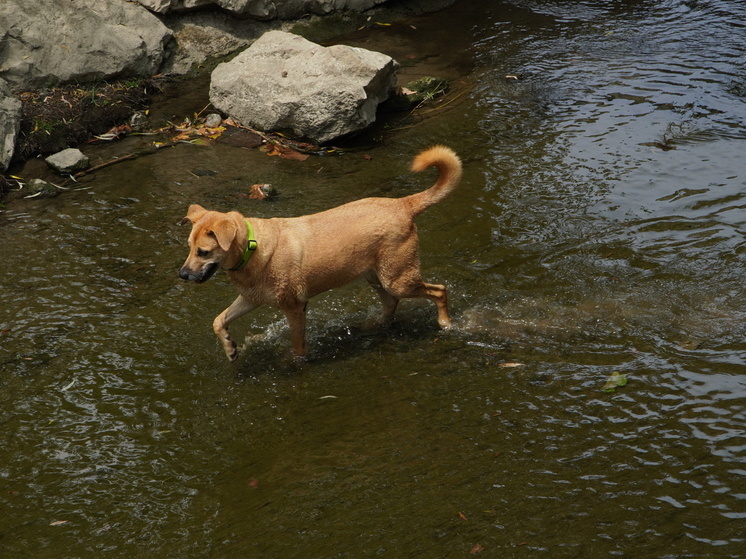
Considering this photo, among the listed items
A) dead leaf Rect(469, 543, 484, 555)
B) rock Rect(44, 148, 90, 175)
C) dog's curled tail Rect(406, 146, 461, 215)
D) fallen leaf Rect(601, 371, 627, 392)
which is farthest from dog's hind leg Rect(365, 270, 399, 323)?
rock Rect(44, 148, 90, 175)

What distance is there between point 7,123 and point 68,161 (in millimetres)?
910

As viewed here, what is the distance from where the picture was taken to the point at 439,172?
6.41 meters

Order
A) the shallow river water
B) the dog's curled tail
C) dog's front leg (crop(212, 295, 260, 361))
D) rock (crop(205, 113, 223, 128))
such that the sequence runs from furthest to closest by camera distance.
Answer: rock (crop(205, 113, 223, 128)) < the dog's curled tail < dog's front leg (crop(212, 295, 260, 361)) < the shallow river water

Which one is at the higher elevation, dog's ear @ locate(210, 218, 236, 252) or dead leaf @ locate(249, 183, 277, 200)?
dog's ear @ locate(210, 218, 236, 252)

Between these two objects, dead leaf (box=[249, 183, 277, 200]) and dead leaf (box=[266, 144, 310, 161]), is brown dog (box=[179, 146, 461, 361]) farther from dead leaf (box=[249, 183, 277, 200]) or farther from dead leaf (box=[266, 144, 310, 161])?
dead leaf (box=[266, 144, 310, 161])

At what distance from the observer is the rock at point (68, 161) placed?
9.34 m

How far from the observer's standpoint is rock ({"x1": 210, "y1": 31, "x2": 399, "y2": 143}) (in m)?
9.92

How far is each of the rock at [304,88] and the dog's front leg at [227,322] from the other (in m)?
4.48

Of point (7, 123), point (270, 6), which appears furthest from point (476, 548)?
point (270, 6)

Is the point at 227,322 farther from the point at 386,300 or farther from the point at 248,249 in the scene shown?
the point at 386,300

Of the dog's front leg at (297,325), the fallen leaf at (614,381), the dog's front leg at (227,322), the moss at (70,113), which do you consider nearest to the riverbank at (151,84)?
the moss at (70,113)

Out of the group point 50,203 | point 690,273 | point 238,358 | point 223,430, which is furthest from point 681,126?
point 50,203

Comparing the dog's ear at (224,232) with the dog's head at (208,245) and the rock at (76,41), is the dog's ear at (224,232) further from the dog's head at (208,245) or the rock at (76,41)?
the rock at (76,41)

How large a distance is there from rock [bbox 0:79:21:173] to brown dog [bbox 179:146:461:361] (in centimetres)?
445
